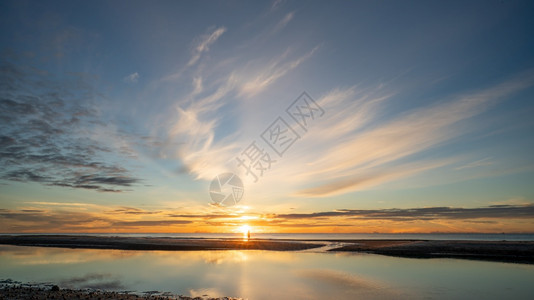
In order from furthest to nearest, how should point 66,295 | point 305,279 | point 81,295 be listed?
point 305,279 < point 81,295 < point 66,295

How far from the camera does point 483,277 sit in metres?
29.6

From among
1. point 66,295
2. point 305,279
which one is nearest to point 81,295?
point 66,295

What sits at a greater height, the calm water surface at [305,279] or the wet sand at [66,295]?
the wet sand at [66,295]

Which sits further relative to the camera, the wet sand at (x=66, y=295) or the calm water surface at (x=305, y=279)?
the calm water surface at (x=305, y=279)

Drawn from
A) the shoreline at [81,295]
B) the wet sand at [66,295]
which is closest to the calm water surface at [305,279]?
the shoreline at [81,295]

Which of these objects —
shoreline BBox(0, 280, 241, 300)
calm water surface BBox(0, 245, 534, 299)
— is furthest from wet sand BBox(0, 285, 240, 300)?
calm water surface BBox(0, 245, 534, 299)

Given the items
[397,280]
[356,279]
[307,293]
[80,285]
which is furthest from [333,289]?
[80,285]

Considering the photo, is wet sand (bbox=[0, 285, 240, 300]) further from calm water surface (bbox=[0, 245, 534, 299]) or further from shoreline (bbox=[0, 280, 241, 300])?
calm water surface (bbox=[0, 245, 534, 299])

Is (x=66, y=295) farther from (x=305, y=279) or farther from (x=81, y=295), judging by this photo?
(x=305, y=279)

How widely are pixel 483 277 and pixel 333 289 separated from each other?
56.6 ft

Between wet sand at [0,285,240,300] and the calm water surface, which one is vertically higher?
wet sand at [0,285,240,300]

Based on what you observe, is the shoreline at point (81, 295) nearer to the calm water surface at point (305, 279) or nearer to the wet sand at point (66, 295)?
the wet sand at point (66, 295)

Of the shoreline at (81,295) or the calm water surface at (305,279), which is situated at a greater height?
the shoreline at (81,295)

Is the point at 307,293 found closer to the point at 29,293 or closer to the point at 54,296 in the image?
the point at 54,296
